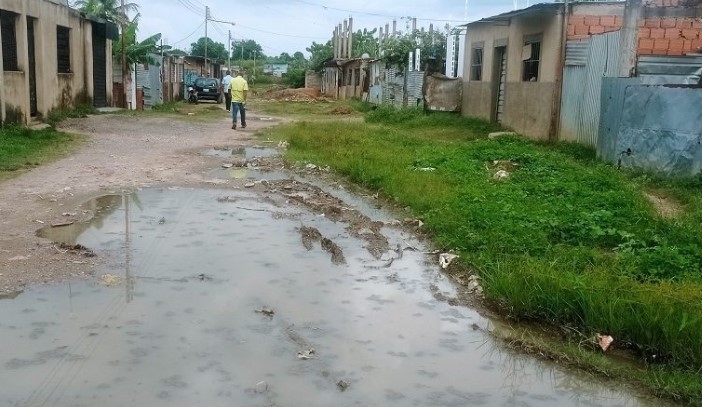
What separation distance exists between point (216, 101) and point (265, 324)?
34.9 m

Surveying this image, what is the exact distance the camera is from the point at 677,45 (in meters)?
13.3

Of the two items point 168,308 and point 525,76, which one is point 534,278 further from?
point 525,76

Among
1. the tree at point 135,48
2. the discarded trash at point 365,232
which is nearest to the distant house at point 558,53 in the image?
the discarded trash at point 365,232

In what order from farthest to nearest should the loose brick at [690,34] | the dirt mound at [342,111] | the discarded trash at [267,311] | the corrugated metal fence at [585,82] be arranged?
the dirt mound at [342,111], the loose brick at [690,34], the corrugated metal fence at [585,82], the discarded trash at [267,311]

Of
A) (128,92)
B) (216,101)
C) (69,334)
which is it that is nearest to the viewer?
(69,334)

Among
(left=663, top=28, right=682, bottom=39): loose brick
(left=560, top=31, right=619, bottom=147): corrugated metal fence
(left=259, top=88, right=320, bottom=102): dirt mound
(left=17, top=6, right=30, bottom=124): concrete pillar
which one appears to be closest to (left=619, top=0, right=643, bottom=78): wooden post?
(left=560, top=31, right=619, bottom=147): corrugated metal fence

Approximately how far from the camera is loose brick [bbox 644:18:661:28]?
13.3 metres

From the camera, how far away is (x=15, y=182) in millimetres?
9375

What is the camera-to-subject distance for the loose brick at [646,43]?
13095 mm

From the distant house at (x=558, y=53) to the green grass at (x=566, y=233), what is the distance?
1.80m

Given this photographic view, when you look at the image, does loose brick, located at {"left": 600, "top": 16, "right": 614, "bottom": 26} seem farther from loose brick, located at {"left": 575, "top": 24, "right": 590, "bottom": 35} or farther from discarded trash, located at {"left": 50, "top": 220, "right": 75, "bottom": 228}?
discarded trash, located at {"left": 50, "top": 220, "right": 75, "bottom": 228}

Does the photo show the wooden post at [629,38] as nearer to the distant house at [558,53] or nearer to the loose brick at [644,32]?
the distant house at [558,53]

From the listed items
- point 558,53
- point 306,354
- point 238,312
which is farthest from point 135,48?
point 306,354

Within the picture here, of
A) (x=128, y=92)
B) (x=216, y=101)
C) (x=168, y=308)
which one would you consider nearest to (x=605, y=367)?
(x=168, y=308)
